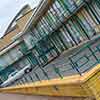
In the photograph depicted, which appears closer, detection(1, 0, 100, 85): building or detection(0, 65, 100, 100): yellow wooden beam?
detection(0, 65, 100, 100): yellow wooden beam

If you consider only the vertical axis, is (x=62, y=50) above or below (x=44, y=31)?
below

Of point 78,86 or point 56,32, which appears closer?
point 78,86

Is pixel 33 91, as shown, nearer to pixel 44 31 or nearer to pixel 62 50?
pixel 62 50

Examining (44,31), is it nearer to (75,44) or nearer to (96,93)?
(75,44)

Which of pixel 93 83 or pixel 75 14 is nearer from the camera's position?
pixel 93 83

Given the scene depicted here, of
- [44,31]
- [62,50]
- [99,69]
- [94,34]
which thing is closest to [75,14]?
[94,34]

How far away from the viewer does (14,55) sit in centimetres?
4803

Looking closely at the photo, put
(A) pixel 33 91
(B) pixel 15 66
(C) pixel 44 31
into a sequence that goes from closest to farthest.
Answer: (A) pixel 33 91, (C) pixel 44 31, (B) pixel 15 66

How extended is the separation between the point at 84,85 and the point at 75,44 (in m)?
21.3

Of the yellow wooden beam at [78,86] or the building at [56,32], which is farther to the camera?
the building at [56,32]

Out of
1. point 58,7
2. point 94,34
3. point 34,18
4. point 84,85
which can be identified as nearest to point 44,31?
point 34,18

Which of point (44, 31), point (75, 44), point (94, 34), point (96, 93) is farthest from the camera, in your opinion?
point (44, 31)

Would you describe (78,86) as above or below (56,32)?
below

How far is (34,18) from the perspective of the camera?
1425 inches
